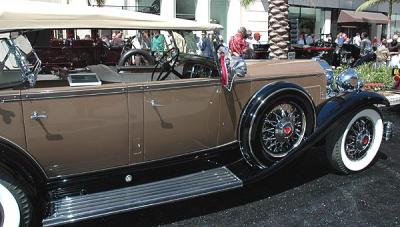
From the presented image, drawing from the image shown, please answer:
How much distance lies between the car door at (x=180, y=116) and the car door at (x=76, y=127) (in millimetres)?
203

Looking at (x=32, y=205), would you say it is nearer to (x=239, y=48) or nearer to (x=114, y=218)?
(x=114, y=218)

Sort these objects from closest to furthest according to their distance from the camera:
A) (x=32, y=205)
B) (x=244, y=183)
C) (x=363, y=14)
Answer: (x=32, y=205)
(x=244, y=183)
(x=363, y=14)

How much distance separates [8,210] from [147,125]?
3.67ft

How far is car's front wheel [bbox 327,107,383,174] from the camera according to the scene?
14.8 feet

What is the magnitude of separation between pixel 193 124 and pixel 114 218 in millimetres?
996

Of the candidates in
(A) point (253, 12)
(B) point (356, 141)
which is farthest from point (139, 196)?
(A) point (253, 12)

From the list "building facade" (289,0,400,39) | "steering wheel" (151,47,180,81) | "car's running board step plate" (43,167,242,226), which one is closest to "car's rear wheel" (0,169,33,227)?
"car's running board step plate" (43,167,242,226)

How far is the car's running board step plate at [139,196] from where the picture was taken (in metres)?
3.14

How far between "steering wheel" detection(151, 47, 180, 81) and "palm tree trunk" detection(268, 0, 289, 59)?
5.97 m

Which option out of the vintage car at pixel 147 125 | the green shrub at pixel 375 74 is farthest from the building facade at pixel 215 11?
the vintage car at pixel 147 125

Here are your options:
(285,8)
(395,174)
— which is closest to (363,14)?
(285,8)

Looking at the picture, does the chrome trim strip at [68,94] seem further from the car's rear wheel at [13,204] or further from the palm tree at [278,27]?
the palm tree at [278,27]

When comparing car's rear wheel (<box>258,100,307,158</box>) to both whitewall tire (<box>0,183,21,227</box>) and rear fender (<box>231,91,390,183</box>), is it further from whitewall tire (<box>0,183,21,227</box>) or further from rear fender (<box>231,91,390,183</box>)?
whitewall tire (<box>0,183,21,227</box>)

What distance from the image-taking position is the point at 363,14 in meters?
28.5
